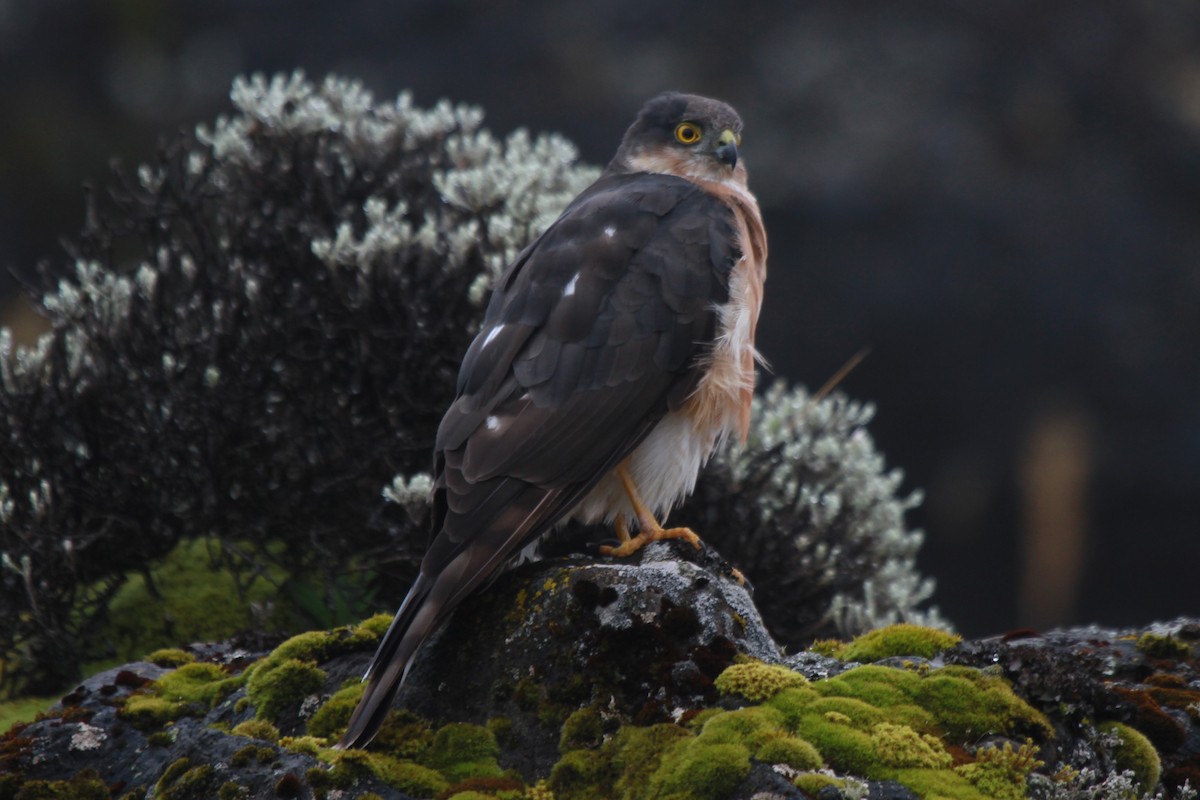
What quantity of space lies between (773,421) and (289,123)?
10.6 feet

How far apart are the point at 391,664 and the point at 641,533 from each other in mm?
1291

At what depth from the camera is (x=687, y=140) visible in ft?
18.6

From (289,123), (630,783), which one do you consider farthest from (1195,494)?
(630,783)

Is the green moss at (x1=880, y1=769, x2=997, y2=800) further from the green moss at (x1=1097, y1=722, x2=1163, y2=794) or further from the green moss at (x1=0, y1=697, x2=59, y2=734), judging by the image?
the green moss at (x1=0, y1=697, x2=59, y2=734)

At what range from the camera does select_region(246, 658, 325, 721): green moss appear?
3.96 m

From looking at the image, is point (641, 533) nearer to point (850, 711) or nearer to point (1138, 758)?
point (850, 711)

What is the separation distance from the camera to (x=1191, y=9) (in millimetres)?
12414

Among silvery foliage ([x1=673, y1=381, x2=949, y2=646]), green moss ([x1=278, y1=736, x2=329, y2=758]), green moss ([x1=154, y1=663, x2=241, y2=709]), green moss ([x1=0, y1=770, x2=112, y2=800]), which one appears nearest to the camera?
green moss ([x1=278, y1=736, x2=329, y2=758])

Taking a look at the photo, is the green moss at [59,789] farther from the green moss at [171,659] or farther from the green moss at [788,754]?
the green moss at [788,754]

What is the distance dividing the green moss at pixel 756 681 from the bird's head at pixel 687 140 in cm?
269

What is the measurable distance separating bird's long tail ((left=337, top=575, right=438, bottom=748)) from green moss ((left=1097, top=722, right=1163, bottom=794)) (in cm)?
203

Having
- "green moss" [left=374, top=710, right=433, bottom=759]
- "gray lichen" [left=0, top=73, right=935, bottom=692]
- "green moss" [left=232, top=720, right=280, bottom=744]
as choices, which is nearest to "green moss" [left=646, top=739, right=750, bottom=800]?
"green moss" [left=374, top=710, right=433, bottom=759]

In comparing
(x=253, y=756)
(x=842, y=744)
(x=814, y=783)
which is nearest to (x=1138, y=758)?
(x=842, y=744)

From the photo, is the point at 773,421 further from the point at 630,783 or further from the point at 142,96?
the point at 142,96
